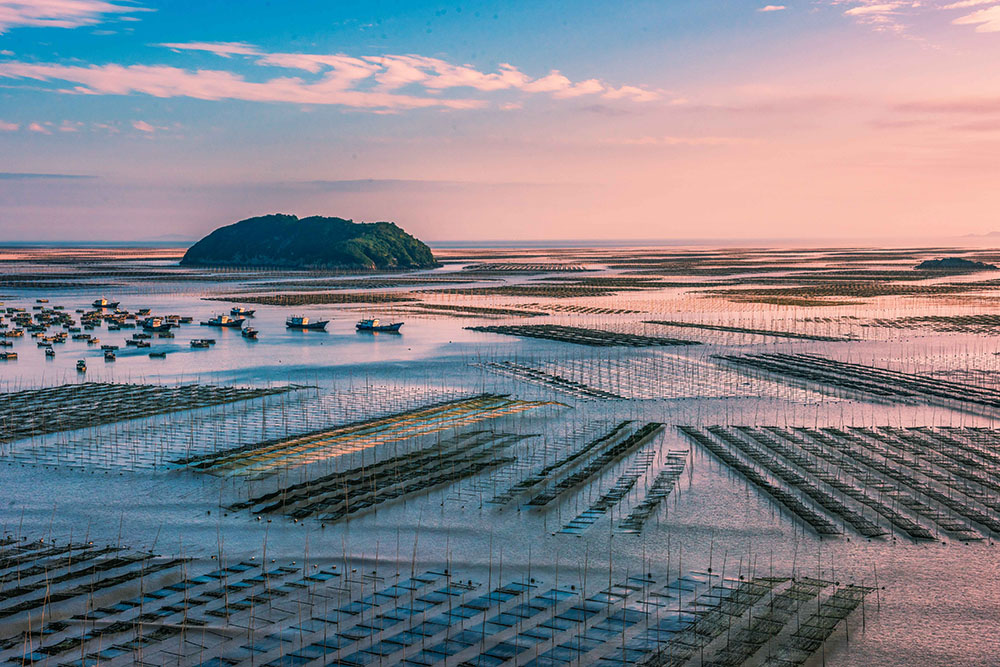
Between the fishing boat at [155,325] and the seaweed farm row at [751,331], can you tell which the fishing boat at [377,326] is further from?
the seaweed farm row at [751,331]

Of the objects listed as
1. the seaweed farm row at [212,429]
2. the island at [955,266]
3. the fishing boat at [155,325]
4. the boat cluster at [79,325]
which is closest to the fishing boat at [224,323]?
the boat cluster at [79,325]

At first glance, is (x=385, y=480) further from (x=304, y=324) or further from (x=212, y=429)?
(x=304, y=324)

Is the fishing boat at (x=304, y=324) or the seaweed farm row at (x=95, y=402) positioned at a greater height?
the fishing boat at (x=304, y=324)

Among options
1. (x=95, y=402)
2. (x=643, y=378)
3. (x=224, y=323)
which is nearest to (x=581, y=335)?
(x=643, y=378)

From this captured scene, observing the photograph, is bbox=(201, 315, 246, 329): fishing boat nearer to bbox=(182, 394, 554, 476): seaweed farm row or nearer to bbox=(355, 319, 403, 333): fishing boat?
bbox=(355, 319, 403, 333): fishing boat

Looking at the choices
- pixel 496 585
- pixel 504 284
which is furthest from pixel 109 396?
pixel 504 284

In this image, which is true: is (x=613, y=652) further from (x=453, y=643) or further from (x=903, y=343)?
(x=903, y=343)

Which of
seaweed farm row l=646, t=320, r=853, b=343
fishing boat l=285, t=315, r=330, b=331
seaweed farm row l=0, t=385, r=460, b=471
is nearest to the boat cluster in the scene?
fishing boat l=285, t=315, r=330, b=331
